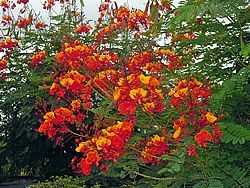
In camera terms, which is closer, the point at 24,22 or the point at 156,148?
the point at 156,148

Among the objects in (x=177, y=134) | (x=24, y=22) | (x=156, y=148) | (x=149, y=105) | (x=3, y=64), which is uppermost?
(x=24, y=22)

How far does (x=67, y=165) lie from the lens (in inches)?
269

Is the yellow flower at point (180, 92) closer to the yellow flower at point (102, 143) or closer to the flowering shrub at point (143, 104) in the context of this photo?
the flowering shrub at point (143, 104)

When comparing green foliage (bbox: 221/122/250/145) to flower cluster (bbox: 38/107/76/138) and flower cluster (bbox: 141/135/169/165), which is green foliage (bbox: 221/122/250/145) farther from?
flower cluster (bbox: 38/107/76/138)

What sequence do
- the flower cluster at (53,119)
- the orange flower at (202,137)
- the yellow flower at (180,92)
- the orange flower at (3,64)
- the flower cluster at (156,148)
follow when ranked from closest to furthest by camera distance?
the orange flower at (202,137), the yellow flower at (180,92), the flower cluster at (156,148), the flower cluster at (53,119), the orange flower at (3,64)

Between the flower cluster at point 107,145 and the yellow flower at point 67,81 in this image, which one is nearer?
the flower cluster at point 107,145

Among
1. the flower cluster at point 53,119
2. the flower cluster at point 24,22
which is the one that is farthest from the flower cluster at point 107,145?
the flower cluster at point 24,22

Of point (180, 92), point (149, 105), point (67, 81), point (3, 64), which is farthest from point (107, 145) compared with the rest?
point (3, 64)

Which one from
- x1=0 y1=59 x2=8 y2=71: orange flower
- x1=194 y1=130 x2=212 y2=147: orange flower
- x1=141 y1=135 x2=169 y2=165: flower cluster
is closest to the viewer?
x1=194 y1=130 x2=212 y2=147: orange flower

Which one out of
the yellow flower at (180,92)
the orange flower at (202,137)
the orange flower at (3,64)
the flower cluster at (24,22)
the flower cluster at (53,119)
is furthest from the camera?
the flower cluster at (24,22)

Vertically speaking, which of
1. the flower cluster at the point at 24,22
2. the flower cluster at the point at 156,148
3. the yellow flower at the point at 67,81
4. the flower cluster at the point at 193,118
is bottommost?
the flower cluster at the point at 156,148

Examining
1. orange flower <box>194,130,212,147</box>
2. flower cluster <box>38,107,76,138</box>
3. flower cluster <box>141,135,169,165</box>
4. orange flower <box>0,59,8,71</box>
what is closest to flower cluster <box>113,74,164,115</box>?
flower cluster <box>141,135,169,165</box>

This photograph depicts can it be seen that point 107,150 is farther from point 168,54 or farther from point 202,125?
point 168,54

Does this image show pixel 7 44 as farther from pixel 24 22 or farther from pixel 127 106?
pixel 127 106
